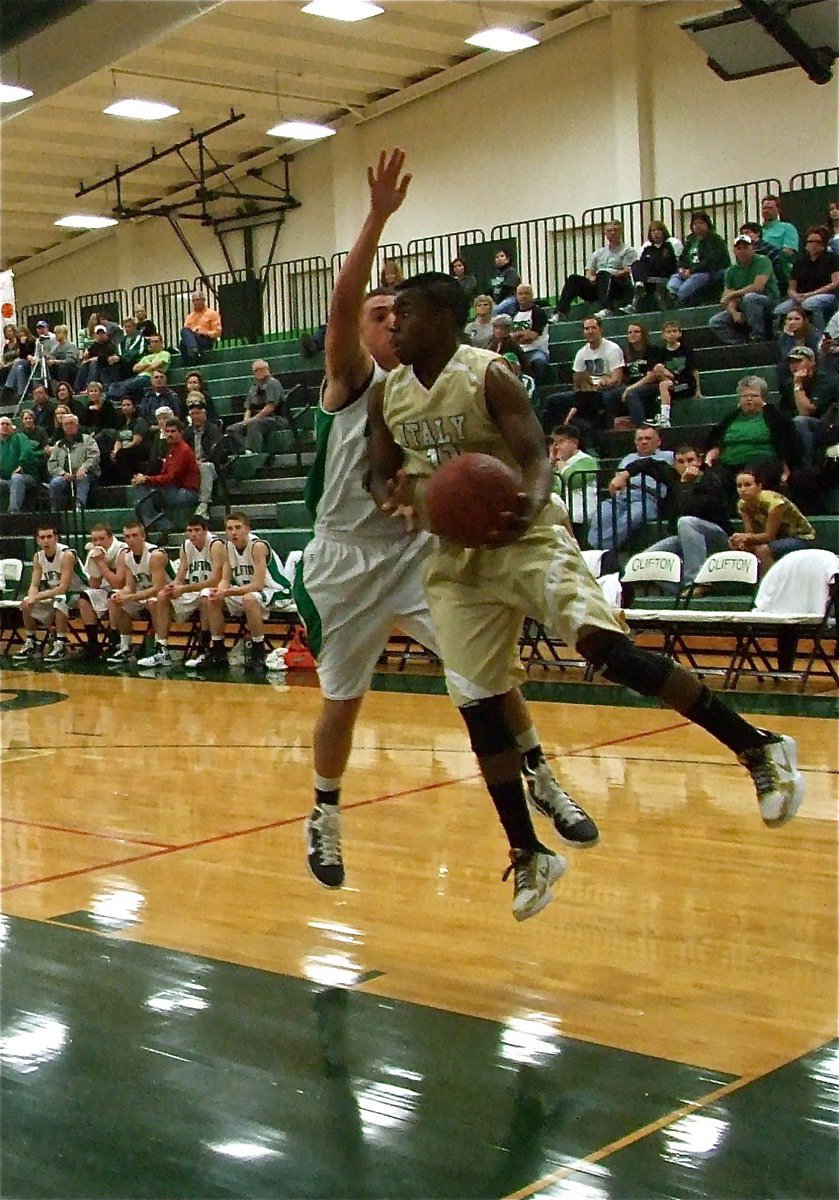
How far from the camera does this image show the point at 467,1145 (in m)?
2.60

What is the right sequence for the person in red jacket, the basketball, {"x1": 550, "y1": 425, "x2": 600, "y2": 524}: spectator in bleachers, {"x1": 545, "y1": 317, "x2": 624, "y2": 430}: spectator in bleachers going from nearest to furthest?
1. the basketball
2. {"x1": 550, "y1": 425, "x2": 600, "y2": 524}: spectator in bleachers
3. {"x1": 545, "y1": 317, "x2": 624, "y2": 430}: spectator in bleachers
4. the person in red jacket

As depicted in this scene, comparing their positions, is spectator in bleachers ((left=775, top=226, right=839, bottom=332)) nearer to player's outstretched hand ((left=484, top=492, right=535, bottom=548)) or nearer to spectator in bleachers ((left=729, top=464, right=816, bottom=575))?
spectator in bleachers ((left=729, top=464, right=816, bottom=575))

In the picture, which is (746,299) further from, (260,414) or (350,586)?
(350,586)

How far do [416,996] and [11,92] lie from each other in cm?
1513

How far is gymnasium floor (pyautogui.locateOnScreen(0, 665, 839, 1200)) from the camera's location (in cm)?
256

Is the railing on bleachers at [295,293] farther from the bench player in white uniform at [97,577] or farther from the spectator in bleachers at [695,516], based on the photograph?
the spectator in bleachers at [695,516]

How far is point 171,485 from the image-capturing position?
13.7 metres

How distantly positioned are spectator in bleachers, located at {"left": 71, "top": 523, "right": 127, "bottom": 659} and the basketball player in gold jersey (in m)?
8.85

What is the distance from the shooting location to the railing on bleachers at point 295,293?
20394mm

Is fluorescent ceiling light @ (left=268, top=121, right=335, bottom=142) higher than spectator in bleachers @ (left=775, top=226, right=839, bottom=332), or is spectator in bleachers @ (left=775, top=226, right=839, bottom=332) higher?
fluorescent ceiling light @ (left=268, top=121, right=335, bottom=142)

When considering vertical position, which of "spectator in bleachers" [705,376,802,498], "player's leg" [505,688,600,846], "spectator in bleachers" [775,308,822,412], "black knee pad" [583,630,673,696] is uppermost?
"spectator in bleachers" [775,308,822,412]

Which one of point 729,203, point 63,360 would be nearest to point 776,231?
point 729,203

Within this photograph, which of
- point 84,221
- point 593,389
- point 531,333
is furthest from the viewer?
point 84,221

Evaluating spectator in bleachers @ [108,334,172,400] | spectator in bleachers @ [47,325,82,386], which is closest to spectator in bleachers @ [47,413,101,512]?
spectator in bleachers @ [108,334,172,400]
